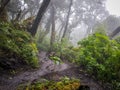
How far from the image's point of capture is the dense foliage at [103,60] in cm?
Answer: 744

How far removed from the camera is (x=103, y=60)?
8.62 m

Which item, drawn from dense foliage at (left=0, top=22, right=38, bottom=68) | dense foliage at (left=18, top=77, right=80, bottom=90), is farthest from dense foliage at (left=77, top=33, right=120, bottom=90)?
dense foliage at (left=0, top=22, right=38, bottom=68)

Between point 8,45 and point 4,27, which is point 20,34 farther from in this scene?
point 8,45

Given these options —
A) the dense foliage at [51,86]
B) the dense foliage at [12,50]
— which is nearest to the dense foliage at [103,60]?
the dense foliage at [51,86]

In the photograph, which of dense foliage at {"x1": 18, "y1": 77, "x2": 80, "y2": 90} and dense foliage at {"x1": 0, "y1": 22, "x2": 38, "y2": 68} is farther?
dense foliage at {"x1": 0, "y1": 22, "x2": 38, "y2": 68}

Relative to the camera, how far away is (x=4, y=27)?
925 cm

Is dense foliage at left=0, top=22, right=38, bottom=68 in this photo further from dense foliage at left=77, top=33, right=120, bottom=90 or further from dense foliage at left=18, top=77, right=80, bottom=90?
dense foliage at left=77, top=33, right=120, bottom=90

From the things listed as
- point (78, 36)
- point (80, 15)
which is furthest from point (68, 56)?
point (78, 36)

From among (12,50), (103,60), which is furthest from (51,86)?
(103,60)

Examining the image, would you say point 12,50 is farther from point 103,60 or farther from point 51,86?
point 103,60

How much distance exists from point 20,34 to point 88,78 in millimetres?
4493

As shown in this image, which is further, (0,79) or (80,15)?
(80,15)

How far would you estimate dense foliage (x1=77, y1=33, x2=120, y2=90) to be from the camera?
744cm

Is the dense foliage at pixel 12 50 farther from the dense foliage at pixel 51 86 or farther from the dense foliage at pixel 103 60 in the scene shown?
the dense foliage at pixel 103 60
